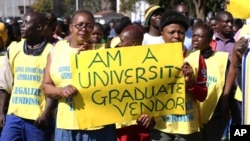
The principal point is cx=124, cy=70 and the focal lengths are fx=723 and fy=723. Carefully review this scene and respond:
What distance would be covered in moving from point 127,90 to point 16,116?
5.06 feet

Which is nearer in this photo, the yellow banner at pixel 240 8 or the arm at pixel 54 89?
the arm at pixel 54 89

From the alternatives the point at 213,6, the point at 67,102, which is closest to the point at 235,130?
the point at 67,102

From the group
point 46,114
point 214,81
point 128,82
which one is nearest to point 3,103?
point 46,114

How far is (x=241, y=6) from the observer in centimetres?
625

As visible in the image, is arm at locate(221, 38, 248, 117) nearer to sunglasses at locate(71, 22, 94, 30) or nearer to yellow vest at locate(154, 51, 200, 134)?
yellow vest at locate(154, 51, 200, 134)

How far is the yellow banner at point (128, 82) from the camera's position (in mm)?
5473

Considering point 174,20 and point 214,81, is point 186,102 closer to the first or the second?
point 174,20

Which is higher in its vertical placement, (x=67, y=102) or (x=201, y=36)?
(x=201, y=36)

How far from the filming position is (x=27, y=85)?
6.58m

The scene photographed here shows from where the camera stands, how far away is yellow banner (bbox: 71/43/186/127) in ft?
18.0

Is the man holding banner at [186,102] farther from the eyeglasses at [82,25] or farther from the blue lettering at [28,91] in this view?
the blue lettering at [28,91]

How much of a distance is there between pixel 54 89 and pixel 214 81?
6.10ft

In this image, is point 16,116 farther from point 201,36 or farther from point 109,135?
point 201,36

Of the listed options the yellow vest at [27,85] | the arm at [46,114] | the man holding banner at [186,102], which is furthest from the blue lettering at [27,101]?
the man holding banner at [186,102]
